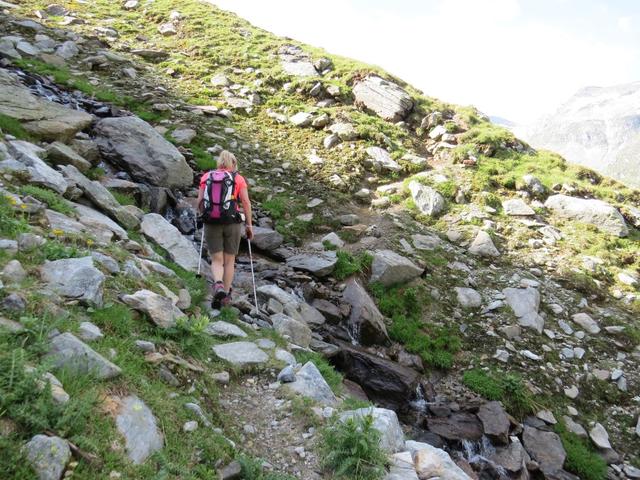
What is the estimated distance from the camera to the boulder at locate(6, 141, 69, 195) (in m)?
7.86

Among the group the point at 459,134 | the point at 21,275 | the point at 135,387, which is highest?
the point at 459,134

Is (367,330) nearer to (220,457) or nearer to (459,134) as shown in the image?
(220,457)

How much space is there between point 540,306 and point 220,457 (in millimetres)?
10744

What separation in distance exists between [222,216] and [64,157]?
15.4ft

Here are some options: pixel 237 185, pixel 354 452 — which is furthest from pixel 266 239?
pixel 354 452

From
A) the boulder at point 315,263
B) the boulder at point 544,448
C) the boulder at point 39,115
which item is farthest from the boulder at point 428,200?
the boulder at point 39,115

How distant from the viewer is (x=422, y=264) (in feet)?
42.4

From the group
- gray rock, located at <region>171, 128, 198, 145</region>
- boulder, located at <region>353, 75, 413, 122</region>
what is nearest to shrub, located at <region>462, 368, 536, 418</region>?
gray rock, located at <region>171, 128, 198, 145</region>

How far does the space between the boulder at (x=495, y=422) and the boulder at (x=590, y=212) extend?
9.06 m

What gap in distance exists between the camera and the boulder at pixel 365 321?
10.6 meters

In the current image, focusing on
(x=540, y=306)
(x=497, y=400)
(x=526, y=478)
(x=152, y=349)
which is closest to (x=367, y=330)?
(x=497, y=400)

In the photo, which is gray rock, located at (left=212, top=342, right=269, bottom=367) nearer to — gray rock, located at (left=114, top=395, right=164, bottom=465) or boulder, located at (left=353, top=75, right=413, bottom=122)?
gray rock, located at (left=114, top=395, right=164, bottom=465)

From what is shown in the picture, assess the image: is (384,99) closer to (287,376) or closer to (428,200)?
Result: (428,200)

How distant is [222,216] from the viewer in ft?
27.0
